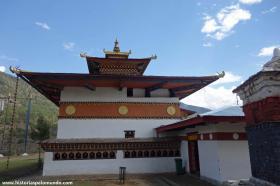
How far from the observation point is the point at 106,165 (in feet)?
47.4

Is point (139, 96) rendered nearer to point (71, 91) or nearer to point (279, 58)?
point (71, 91)

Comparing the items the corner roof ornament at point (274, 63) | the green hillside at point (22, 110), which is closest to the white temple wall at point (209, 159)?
the corner roof ornament at point (274, 63)

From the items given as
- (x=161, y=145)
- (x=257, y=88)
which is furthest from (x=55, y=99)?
(x=257, y=88)

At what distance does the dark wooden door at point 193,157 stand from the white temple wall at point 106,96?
386cm

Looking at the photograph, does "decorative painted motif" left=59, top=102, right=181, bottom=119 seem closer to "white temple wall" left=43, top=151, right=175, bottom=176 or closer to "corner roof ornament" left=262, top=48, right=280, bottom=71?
"white temple wall" left=43, top=151, right=175, bottom=176

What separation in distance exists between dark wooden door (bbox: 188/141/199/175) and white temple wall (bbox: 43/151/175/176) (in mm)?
1948

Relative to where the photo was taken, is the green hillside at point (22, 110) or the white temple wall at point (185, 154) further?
the green hillside at point (22, 110)

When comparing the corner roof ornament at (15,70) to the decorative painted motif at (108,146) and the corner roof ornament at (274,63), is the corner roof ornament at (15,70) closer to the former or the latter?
the decorative painted motif at (108,146)

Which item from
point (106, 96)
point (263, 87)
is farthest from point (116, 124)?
point (263, 87)

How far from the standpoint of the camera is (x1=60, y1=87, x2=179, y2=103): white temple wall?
609 inches

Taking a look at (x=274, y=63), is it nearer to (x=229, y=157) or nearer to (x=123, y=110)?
(x=229, y=157)

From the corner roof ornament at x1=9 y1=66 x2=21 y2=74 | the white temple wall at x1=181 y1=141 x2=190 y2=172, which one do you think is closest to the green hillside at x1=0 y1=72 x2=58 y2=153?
the corner roof ornament at x1=9 y1=66 x2=21 y2=74

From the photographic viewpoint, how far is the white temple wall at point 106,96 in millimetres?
15477

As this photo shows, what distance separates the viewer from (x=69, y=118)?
15.0 metres
